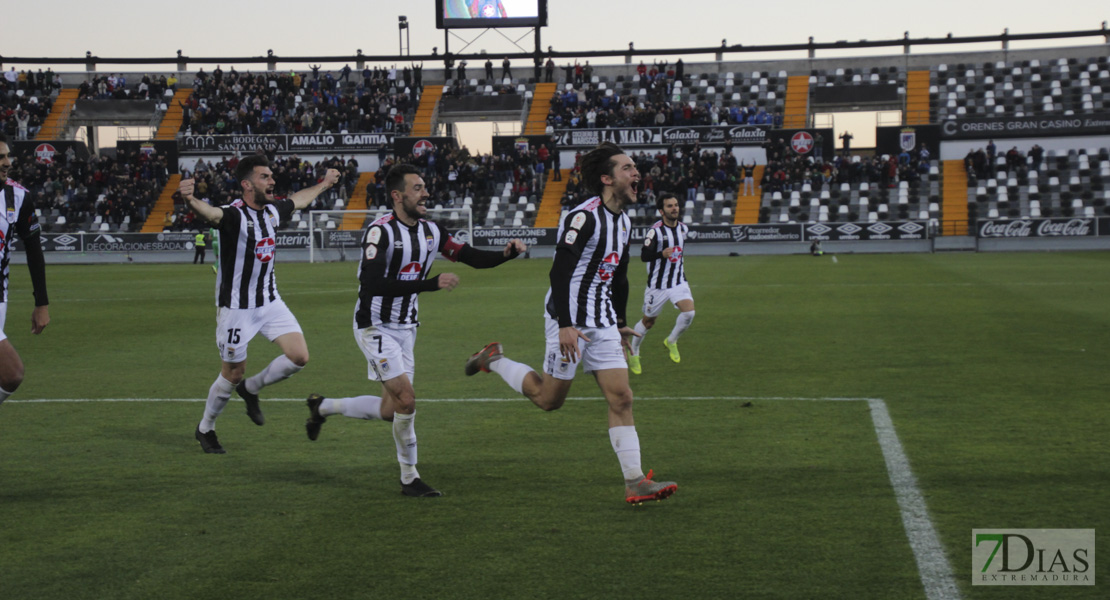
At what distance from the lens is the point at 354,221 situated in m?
47.7

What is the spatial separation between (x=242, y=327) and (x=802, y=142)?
46.4 m

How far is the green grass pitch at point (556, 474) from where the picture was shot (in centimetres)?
470

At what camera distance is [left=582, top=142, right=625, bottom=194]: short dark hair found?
600cm

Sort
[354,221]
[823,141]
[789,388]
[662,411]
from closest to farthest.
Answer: [662,411] < [789,388] < [354,221] < [823,141]

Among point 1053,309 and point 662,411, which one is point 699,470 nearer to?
point 662,411

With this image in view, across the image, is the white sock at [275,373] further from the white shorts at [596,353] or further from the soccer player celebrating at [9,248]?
the white shorts at [596,353]

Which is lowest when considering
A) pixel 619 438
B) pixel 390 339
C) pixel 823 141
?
pixel 619 438

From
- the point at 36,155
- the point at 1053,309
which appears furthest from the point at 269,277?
the point at 36,155

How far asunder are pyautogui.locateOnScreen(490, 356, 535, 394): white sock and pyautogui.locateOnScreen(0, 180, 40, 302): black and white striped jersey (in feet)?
10.1

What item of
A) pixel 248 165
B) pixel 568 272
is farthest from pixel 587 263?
pixel 248 165

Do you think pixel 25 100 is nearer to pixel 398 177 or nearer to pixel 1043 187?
pixel 1043 187

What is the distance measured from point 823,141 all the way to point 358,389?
145ft

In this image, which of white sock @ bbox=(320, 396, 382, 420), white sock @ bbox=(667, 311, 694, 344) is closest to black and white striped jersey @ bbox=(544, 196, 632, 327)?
white sock @ bbox=(320, 396, 382, 420)

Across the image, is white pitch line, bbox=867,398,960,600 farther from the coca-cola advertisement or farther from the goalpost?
the coca-cola advertisement
